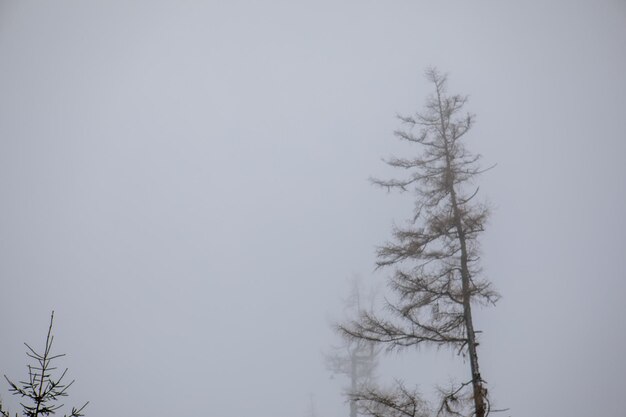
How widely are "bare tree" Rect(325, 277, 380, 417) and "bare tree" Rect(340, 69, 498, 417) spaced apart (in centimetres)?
862

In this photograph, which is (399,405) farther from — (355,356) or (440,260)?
(355,356)

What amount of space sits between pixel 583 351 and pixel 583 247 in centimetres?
8485

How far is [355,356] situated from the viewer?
17.5 metres

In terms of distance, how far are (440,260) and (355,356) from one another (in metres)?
11.0

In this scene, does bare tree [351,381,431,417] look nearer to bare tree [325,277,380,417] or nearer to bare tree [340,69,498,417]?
bare tree [340,69,498,417]

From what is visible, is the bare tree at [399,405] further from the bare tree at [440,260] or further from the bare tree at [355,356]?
the bare tree at [355,356]

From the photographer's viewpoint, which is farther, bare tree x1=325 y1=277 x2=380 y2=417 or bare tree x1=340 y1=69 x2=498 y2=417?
bare tree x1=325 y1=277 x2=380 y2=417

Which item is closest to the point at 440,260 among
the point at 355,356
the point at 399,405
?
the point at 399,405

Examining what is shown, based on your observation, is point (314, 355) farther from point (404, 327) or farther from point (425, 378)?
point (404, 327)

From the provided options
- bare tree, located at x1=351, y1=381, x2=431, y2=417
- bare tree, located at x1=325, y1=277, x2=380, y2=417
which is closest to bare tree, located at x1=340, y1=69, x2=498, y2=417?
bare tree, located at x1=351, y1=381, x2=431, y2=417

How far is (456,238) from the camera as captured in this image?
8125 millimetres

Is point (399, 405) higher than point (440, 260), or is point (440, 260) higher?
point (440, 260)

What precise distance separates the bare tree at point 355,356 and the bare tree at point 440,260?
8616mm

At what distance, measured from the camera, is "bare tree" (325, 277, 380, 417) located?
17.5 m
